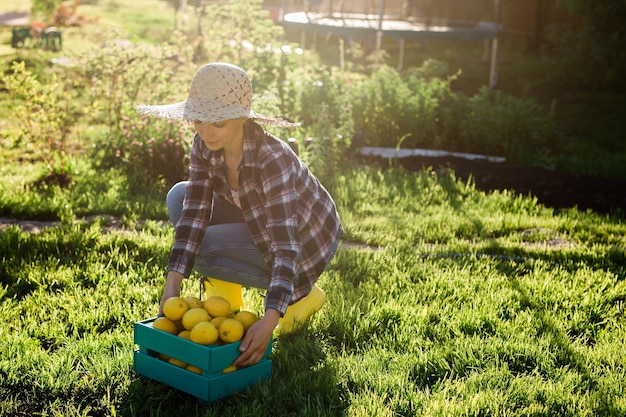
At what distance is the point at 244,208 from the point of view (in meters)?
3.58

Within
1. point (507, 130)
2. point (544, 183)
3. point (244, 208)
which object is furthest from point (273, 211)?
point (507, 130)

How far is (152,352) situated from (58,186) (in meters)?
3.41

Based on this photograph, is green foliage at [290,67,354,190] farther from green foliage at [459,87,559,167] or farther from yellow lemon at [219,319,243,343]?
yellow lemon at [219,319,243,343]

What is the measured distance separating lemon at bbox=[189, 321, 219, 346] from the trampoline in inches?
334

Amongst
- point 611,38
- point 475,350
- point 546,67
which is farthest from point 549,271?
point 546,67

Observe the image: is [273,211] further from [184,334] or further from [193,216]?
[184,334]

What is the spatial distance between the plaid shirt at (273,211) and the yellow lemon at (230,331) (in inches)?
6.1

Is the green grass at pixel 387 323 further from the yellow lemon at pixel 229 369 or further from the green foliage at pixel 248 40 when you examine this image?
the green foliage at pixel 248 40

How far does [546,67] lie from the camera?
13.4 metres

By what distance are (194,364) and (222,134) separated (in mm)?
956

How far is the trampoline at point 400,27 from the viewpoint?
1202cm

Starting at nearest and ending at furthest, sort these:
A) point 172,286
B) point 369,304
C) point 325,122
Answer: point 172,286, point 369,304, point 325,122

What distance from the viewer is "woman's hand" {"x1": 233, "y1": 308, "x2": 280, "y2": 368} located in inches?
121

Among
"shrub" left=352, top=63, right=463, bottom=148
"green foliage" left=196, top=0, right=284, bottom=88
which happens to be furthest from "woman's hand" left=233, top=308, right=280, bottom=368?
"shrub" left=352, top=63, right=463, bottom=148
